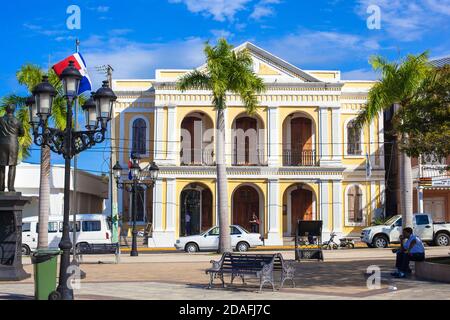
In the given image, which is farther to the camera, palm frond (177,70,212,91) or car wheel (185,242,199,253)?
car wheel (185,242,199,253)

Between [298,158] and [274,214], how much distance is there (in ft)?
14.2

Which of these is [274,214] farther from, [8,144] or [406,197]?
[8,144]

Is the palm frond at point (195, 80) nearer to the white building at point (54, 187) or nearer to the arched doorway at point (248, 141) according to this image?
the arched doorway at point (248, 141)

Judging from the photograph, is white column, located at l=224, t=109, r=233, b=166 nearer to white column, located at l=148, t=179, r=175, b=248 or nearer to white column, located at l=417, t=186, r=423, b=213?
white column, located at l=148, t=179, r=175, b=248

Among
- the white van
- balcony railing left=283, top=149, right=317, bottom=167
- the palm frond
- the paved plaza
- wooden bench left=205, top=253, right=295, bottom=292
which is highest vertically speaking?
the palm frond

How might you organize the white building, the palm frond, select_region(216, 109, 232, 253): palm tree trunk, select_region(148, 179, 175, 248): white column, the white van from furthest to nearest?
1. the white building
2. select_region(148, 179, 175, 248): white column
3. the white van
4. the palm frond
5. select_region(216, 109, 232, 253): palm tree trunk

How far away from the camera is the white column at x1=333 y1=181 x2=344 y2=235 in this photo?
1532 inches

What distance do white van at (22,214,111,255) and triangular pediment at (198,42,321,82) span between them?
14.0 metres

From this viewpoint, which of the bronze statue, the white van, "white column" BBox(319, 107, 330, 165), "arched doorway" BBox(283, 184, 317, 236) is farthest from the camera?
"arched doorway" BBox(283, 184, 317, 236)

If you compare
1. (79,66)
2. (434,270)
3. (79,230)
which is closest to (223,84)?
(79,66)

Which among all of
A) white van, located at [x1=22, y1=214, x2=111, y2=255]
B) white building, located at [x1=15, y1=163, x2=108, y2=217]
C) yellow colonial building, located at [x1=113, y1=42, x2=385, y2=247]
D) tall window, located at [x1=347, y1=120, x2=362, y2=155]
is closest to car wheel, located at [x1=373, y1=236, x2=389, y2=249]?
yellow colonial building, located at [x1=113, y1=42, x2=385, y2=247]
